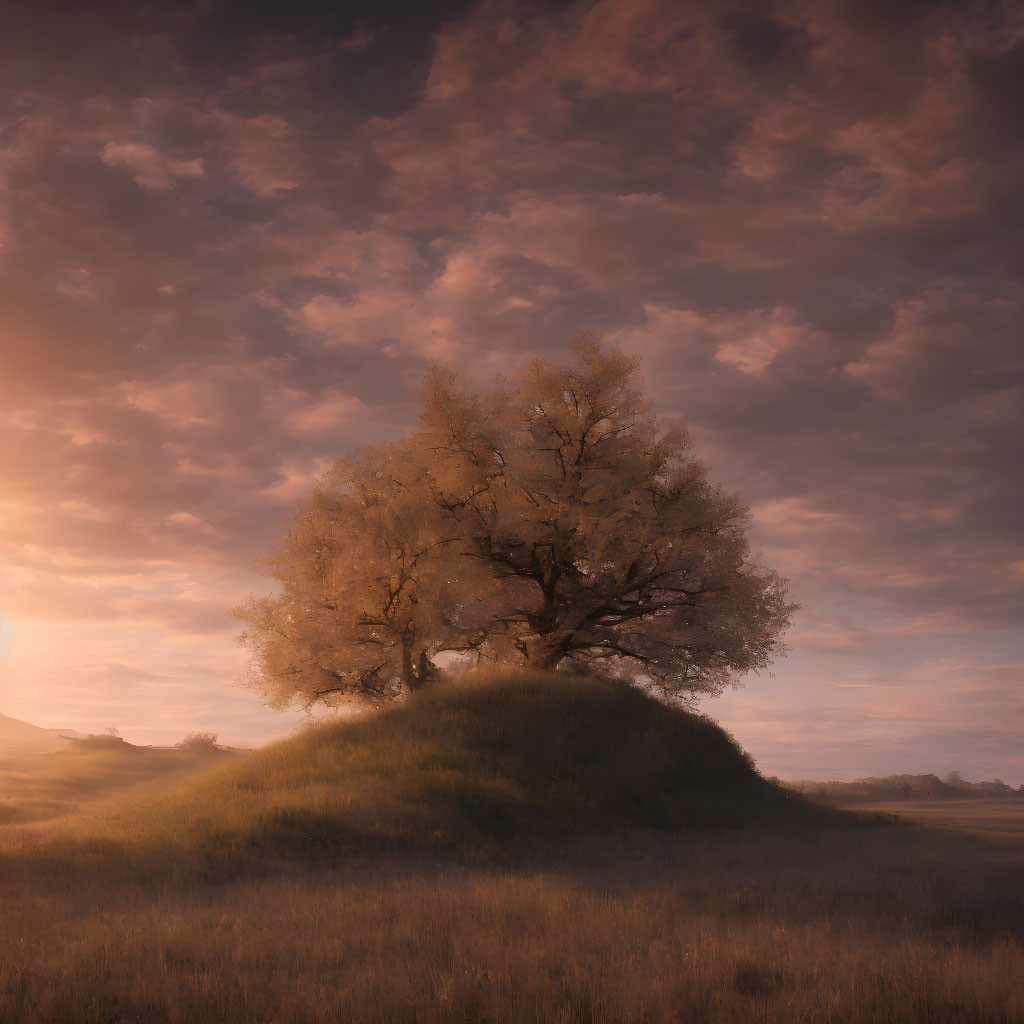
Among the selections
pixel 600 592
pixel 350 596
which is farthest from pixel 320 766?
pixel 600 592

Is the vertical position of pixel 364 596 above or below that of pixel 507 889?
above

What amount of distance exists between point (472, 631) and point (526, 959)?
23.4 m

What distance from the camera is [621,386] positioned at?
32.1 m

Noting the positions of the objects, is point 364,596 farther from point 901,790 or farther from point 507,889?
point 901,790

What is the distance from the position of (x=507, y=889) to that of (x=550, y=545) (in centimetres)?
1880

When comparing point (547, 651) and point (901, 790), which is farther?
point (901, 790)

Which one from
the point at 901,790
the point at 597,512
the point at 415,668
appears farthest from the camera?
the point at 901,790

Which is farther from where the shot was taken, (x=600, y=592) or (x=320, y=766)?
(x=600, y=592)

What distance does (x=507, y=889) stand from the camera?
14.1 meters

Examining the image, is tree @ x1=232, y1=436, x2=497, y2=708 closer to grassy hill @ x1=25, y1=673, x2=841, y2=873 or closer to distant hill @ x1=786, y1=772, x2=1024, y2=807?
grassy hill @ x1=25, y1=673, x2=841, y2=873

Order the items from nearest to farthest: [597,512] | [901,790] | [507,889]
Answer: [507,889], [597,512], [901,790]

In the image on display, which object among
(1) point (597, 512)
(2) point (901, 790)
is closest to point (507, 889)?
(1) point (597, 512)

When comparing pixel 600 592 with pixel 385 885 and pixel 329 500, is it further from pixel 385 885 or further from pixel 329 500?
pixel 385 885

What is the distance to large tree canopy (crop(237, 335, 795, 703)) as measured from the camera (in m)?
31.0
